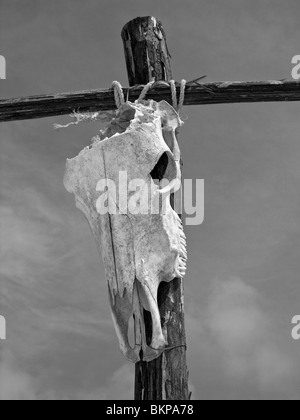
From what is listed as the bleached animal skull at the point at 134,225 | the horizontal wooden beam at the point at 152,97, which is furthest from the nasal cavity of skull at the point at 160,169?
the horizontal wooden beam at the point at 152,97

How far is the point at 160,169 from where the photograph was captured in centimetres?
458

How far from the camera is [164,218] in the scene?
4.32 m

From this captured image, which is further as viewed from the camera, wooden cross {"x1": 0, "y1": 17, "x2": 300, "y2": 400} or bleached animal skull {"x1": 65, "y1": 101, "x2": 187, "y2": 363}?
wooden cross {"x1": 0, "y1": 17, "x2": 300, "y2": 400}

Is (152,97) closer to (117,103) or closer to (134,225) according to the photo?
(117,103)

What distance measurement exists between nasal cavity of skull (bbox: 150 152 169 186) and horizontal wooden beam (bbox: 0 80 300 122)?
505 mm

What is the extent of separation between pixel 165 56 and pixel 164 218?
135 centimetres

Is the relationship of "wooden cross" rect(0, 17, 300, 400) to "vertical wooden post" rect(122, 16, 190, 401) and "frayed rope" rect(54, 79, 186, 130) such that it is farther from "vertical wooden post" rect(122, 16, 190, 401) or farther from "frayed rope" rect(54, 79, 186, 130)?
"vertical wooden post" rect(122, 16, 190, 401)

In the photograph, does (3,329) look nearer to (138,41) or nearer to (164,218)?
(164,218)

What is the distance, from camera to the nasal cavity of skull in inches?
180

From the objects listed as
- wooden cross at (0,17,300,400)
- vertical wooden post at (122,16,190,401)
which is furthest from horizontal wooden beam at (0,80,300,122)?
vertical wooden post at (122,16,190,401)

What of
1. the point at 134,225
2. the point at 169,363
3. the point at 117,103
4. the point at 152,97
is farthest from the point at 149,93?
the point at 169,363

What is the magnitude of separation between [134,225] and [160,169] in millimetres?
495

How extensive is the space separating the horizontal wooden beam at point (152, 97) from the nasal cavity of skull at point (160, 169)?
1.66 feet

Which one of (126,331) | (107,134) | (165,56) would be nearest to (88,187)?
(107,134)
